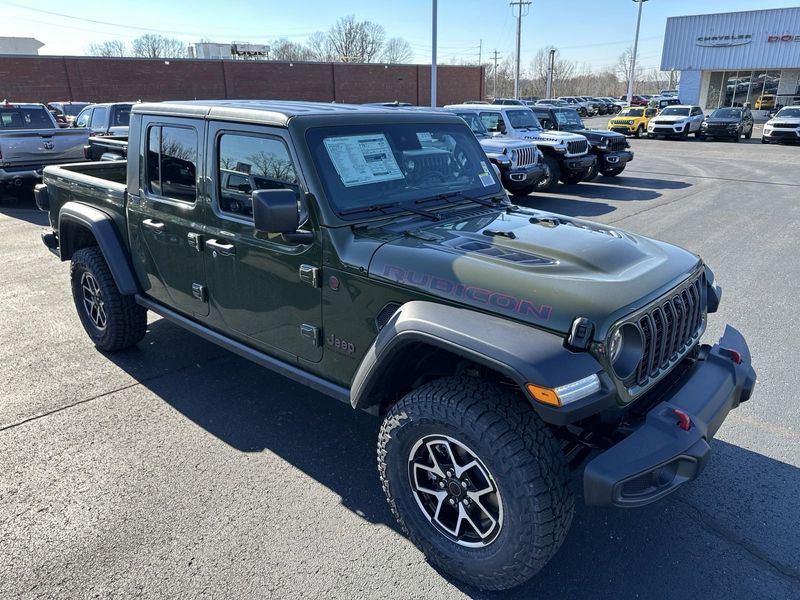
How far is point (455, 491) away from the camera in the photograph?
8.13 ft

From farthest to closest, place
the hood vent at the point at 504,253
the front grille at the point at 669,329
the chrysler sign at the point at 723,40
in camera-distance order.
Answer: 1. the chrysler sign at the point at 723,40
2. the hood vent at the point at 504,253
3. the front grille at the point at 669,329

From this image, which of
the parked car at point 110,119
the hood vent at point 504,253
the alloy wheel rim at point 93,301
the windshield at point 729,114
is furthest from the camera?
the windshield at point 729,114

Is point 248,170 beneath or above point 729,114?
above

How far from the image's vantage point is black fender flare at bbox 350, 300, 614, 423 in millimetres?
2097

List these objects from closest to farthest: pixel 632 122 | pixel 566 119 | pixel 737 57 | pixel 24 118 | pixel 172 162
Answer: pixel 172 162, pixel 24 118, pixel 566 119, pixel 632 122, pixel 737 57

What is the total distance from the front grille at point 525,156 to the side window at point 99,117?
9.15 m

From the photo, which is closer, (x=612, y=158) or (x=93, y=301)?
(x=93, y=301)

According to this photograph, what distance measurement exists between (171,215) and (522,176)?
338 inches

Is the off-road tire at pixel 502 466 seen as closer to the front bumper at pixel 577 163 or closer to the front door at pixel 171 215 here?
the front door at pixel 171 215

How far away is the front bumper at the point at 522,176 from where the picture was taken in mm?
11086

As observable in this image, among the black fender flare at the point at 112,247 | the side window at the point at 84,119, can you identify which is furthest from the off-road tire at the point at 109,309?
the side window at the point at 84,119

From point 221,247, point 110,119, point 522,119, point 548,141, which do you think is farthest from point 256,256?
point 110,119

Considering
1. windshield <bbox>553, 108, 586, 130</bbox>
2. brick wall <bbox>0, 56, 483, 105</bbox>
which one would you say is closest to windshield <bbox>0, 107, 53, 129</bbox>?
windshield <bbox>553, 108, 586, 130</bbox>

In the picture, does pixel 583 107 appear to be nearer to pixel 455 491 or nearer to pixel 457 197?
pixel 457 197
